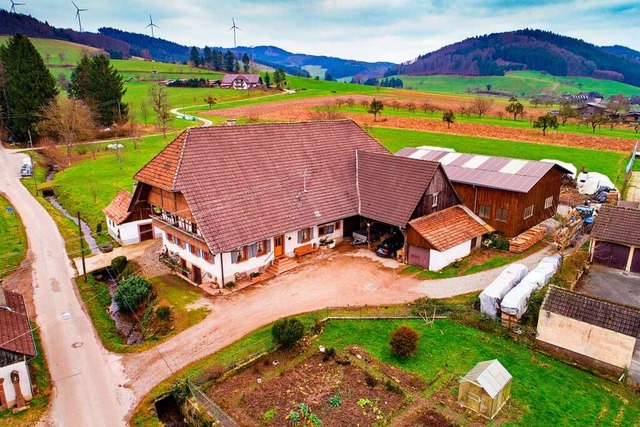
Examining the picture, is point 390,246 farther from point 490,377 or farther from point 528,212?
point 490,377

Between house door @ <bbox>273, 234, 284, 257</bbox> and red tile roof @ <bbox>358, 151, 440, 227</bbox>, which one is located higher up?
red tile roof @ <bbox>358, 151, 440, 227</bbox>

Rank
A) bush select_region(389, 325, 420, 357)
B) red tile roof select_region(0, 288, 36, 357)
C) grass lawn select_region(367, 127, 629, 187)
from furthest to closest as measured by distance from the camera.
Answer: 1. grass lawn select_region(367, 127, 629, 187)
2. bush select_region(389, 325, 420, 357)
3. red tile roof select_region(0, 288, 36, 357)

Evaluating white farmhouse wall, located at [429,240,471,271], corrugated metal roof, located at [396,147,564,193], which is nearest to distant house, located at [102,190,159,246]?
white farmhouse wall, located at [429,240,471,271]

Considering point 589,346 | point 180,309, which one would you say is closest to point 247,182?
point 180,309

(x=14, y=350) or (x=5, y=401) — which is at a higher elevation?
(x=14, y=350)

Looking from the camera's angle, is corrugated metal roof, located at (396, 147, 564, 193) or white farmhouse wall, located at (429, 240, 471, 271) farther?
corrugated metal roof, located at (396, 147, 564, 193)

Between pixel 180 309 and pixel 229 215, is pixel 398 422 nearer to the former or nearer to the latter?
pixel 180 309

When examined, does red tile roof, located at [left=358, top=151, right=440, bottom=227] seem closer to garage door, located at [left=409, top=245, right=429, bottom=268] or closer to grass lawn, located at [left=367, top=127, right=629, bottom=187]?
garage door, located at [left=409, top=245, right=429, bottom=268]
